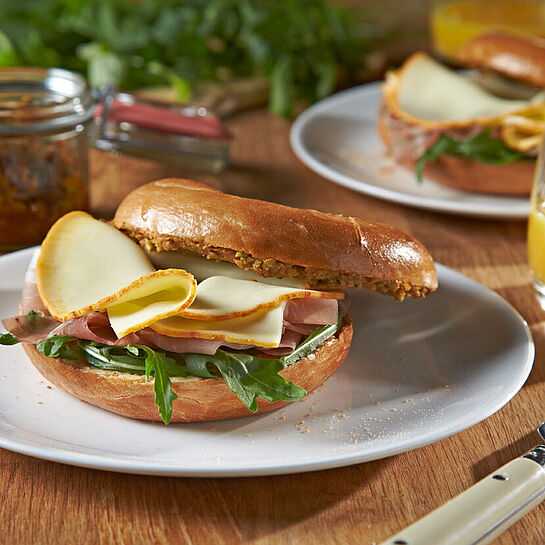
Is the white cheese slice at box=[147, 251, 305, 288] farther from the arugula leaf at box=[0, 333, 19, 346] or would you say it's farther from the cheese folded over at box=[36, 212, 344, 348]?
the arugula leaf at box=[0, 333, 19, 346]

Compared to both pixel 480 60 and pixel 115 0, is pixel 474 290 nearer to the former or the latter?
pixel 480 60

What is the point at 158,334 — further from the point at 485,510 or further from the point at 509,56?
the point at 509,56

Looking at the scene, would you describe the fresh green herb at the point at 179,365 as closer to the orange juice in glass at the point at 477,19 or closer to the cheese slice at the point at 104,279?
the cheese slice at the point at 104,279

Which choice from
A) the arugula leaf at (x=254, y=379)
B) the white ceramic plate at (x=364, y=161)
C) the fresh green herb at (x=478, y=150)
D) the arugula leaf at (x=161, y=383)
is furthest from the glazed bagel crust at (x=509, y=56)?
the arugula leaf at (x=161, y=383)

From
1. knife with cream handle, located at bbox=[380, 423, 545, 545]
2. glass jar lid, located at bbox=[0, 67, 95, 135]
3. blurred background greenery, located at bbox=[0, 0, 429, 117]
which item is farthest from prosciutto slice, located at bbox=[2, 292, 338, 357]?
blurred background greenery, located at bbox=[0, 0, 429, 117]

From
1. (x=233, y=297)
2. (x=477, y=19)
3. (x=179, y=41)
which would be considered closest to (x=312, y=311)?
(x=233, y=297)

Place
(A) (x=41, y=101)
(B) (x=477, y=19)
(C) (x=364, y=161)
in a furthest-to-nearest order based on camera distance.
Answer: (B) (x=477, y=19), (C) (x=364, y=161), (A) (x=41, y=101)
